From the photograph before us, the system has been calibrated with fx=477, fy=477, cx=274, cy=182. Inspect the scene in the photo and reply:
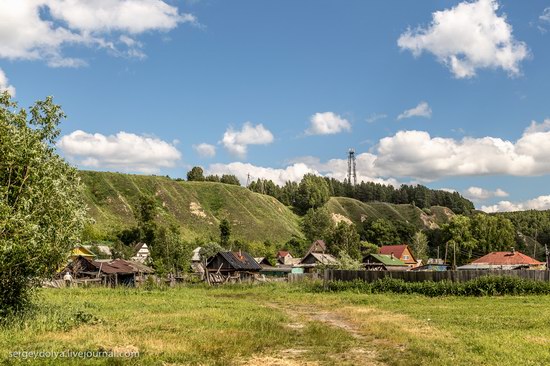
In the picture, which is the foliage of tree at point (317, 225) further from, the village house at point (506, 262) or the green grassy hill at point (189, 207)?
the village house at point (506, 262)

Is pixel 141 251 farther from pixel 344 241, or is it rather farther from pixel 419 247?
pixel 419 247

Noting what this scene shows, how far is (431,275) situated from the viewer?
43.4m

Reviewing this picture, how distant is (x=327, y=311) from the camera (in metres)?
31.3

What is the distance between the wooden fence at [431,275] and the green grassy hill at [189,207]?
8032 centimetres

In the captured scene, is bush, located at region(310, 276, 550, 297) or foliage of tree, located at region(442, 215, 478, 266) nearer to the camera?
bush, located at region(310, 276, 550, 297)

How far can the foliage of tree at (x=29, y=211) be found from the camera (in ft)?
57.0

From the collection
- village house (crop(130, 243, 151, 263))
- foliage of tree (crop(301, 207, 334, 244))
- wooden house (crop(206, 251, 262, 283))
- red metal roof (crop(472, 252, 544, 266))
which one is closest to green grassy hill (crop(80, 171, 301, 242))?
foliage of tree (crop(301, 207, 334, 244))

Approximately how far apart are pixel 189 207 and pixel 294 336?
438 feet

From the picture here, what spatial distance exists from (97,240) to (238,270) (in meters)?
45.7

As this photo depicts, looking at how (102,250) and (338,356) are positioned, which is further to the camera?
(102,250)

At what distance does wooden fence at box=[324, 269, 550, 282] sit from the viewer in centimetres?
4112

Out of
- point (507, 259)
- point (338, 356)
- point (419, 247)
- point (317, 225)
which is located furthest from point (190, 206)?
point (338, 356)

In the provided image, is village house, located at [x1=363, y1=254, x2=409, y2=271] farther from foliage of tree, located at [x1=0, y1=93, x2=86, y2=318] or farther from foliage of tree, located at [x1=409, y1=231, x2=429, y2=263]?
foliage of tree, located at [x1=0, y1=93, x2=86, y2=318]

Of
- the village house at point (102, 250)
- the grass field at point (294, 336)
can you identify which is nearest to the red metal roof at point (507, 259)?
the grass field at point (294, 336)
